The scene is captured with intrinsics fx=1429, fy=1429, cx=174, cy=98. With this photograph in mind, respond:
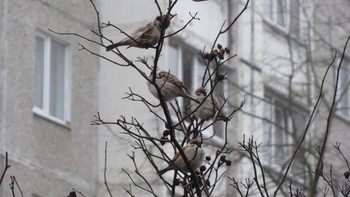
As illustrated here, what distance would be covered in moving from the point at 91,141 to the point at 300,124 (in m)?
6.23

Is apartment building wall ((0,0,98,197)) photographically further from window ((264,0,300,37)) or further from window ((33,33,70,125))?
window ((264,0,300,37))

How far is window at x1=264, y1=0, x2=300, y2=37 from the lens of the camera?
28.4 meters

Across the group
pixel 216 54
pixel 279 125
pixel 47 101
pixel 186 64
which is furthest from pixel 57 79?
pixel 216 54

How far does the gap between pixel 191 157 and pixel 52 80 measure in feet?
45.2

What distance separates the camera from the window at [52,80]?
72.0 ft

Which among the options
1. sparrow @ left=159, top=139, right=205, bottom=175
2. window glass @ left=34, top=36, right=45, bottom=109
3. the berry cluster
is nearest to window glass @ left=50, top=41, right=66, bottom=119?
window glass @ left=34, top=36, right=45, bottom=109

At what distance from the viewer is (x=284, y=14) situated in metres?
29.3

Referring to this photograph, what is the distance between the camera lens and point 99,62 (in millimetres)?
23688

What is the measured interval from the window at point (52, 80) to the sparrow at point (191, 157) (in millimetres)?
12797

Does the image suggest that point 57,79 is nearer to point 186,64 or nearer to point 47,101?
point 47,101

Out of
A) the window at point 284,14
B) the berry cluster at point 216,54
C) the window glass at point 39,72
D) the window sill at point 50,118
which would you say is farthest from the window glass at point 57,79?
the berry cluster at point 216,54

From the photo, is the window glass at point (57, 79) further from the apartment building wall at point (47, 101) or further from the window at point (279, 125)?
the window at point (279, 125)

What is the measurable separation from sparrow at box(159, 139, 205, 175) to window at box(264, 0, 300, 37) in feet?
63.0

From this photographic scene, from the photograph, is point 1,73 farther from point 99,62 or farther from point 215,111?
point 215,111
